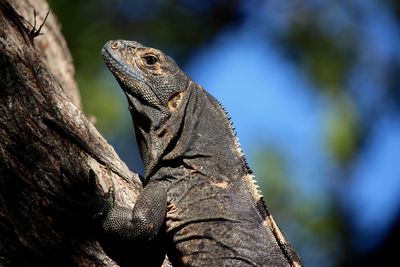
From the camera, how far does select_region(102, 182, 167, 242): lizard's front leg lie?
5492 millimetres

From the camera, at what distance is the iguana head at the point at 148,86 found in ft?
20.4

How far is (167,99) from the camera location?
6336 millimetres

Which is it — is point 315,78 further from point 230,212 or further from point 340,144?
point 230,212

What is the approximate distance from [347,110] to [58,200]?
8162 millimetres

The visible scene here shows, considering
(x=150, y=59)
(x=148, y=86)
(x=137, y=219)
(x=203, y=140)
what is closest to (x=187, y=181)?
(x=203, y=140)

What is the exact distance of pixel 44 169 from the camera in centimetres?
530

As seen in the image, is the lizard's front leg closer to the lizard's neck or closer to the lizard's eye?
the lizard's neck

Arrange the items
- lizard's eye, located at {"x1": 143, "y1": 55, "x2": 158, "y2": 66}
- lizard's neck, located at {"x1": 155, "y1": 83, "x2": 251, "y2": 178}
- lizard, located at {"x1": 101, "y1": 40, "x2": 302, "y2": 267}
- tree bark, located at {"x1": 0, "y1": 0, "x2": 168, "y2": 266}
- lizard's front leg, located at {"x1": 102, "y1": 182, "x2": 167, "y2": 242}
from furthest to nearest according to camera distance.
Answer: lizard's eye, located at {"x1": 143, "y1": 55, "x2": 158, "y2": 66} → lizard's neck, located at {"x1": 155, "y1": 83, "x2": 251, "y2": 178} → lizard, located at {"x1": 101, "y1": 40, "x2": 302, "y2": 267} → lizard's front leg, located at {"x1": 102, "y1": 182, "x2": 167, "y2": 242} → tree bark, located at {"x1": 0, "y1": 0, "x2": 168, "y2": 266}

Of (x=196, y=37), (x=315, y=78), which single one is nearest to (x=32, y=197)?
(x=196, y=37)

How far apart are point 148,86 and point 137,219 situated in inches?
48.6

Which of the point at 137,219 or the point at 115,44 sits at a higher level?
the point at 115,44

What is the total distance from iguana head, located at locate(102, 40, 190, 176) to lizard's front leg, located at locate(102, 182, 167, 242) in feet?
1.46

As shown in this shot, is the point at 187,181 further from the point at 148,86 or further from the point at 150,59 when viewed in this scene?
the point at 150,59

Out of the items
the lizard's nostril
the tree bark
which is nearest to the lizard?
the lizard's nostril
